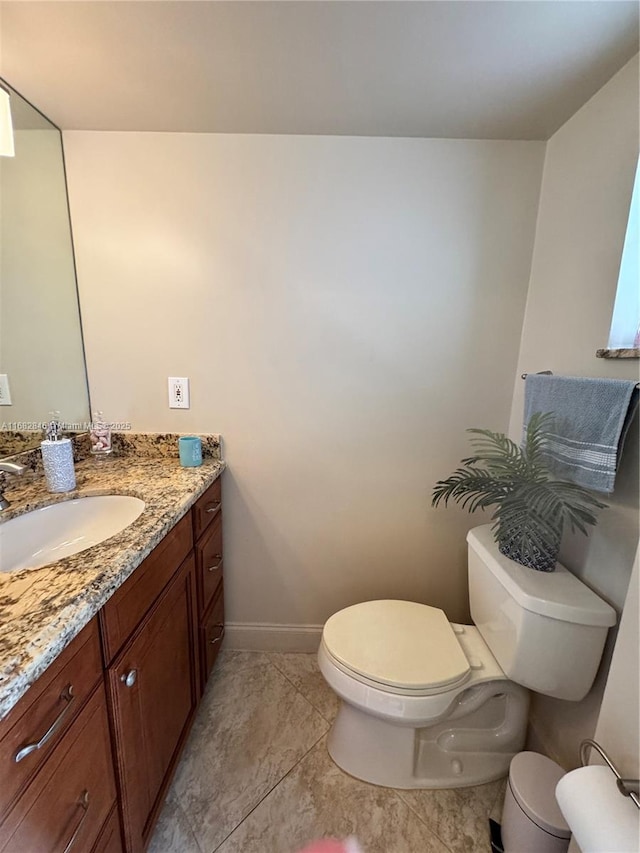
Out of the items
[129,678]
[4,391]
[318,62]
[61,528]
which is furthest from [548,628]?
[4,391]

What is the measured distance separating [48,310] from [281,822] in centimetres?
182

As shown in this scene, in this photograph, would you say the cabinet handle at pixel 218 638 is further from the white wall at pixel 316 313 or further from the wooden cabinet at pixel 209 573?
the white wall at pixel 316 313

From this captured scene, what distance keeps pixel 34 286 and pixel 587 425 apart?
1795mm

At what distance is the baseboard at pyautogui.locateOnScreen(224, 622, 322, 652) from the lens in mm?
1641

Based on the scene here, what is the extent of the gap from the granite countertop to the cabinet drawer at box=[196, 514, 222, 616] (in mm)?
232

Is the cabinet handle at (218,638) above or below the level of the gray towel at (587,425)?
below

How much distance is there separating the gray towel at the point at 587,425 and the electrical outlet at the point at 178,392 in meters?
1.28

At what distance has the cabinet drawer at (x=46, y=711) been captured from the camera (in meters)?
0.49

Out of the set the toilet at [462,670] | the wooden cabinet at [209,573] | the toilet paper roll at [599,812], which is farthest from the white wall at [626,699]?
the wooden cabinet at [209,573]

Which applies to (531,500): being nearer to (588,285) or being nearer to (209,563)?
(588,285)

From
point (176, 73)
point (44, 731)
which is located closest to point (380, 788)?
point (44, 731)

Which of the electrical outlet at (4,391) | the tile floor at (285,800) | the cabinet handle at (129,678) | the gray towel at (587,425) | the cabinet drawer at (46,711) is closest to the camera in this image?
the cabinet drawer at (46,711)

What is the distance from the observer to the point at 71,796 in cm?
62

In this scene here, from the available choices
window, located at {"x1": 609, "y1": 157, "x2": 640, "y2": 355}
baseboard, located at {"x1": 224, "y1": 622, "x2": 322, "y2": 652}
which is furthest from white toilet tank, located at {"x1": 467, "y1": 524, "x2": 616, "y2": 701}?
baseboard, located at {"x1": 224, "y1": 622, "x2": 322, "y2": 652}
